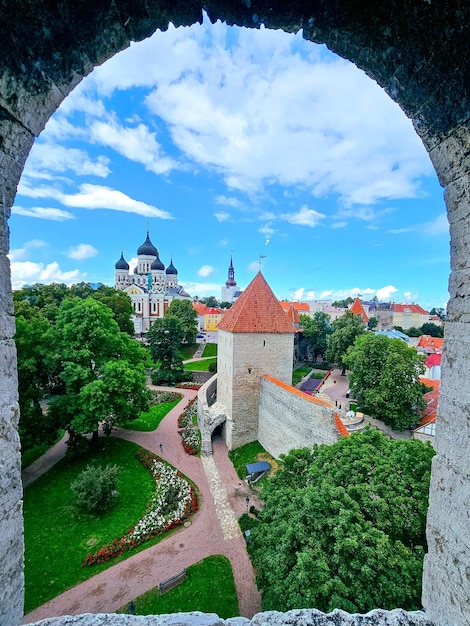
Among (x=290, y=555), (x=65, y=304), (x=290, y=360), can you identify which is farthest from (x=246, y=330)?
(x=290, y=555)

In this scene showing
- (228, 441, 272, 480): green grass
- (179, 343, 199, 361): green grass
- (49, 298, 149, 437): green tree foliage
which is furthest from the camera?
(179, 343, 199, 361): green grass

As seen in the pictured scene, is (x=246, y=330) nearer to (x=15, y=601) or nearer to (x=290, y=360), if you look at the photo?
(x=290, y=360)

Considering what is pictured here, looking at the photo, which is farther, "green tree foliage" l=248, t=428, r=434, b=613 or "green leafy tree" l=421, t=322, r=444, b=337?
"green leafy tree" l=421, t=322, r=444, b=337

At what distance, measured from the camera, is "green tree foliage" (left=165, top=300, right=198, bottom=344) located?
3930 cm

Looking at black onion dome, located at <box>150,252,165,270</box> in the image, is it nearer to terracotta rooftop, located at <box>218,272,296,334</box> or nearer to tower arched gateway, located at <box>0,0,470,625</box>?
terracotta rooftop, located at <box>218,272,296,334</box>

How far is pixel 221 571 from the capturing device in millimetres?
8469

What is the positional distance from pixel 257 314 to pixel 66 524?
11.2m

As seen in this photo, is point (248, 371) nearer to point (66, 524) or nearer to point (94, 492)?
point (94, 492)

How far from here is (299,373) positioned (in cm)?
3092

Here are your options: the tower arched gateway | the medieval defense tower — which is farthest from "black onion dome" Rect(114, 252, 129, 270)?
the tower arched gateway

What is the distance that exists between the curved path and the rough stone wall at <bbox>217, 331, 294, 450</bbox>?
1999 millimetres

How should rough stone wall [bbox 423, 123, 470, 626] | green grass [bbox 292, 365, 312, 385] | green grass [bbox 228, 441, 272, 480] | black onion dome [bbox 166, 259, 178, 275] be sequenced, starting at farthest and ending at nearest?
black onion dome [bbox 166, 259, 178, 275]
green grass [bbox 292, 365, 312, 385]
green grass [bbox 228, 441, 272, 480]
rough stone wall [bbox 423, 123, 470, 626]

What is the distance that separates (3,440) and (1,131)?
6.17 feet

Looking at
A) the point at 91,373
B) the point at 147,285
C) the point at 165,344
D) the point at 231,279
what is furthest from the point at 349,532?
the point at 231,279
